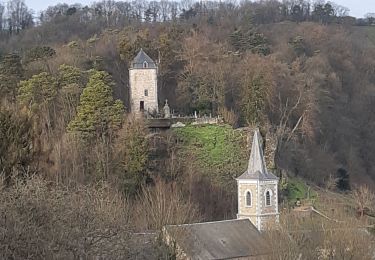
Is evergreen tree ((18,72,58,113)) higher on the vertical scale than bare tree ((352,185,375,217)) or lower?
higher

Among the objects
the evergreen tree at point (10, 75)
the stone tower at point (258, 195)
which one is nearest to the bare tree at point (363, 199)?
the stone tower at point (258, 195)

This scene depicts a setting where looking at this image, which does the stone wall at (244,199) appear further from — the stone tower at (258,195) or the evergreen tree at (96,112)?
the evergreen tree at (96,112)

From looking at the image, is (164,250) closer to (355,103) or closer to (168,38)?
(168,38)

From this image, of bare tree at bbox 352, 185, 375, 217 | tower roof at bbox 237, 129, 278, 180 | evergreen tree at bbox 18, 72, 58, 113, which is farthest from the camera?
bare tree at bbox 352, 185, 375, 217

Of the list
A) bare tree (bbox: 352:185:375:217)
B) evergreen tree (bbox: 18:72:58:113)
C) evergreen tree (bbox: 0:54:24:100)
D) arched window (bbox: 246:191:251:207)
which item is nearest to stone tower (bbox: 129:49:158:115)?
evergreen tree (bbox: 18:72:58:113)

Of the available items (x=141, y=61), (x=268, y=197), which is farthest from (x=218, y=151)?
(x=268, y=197)

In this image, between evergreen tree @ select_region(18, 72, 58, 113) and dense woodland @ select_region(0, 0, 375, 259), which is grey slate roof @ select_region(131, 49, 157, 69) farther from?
evergreen tree @ select_region(18, 72, 58, 113)

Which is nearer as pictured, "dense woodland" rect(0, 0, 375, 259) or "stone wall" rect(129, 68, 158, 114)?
→ "dense woodland" rect(0, 0, 375, 259)

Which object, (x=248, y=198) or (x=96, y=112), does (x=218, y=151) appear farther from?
(x=248, y=198)
